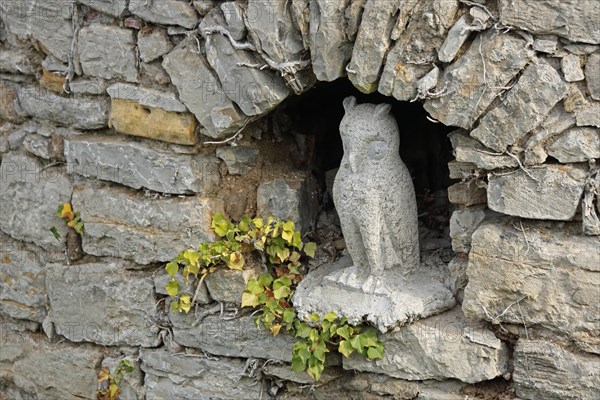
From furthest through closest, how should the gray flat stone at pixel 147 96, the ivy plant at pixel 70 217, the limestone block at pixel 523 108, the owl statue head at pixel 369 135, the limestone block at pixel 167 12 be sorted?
the ivy plant at pixel 70 217, the gray flat stone at pixel 147 96, the limestone block at pixel 167 12, the owl statue head at pixel 369 135, the limestone block at pixel 523 108

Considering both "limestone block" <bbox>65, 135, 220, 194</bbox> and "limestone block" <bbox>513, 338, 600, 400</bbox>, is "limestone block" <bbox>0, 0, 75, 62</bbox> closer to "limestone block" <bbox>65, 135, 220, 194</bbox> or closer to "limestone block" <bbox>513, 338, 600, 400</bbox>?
"limestone block" <bbox>65, 135, 220, 194</bbox>

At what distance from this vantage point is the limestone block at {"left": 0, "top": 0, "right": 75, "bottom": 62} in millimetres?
4254

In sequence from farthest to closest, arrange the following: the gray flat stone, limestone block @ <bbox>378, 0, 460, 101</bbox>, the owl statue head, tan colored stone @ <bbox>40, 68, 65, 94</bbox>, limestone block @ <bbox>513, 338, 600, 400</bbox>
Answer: tan colored stone @ <bbox>40, 68, 65, 94</bbox> → the gray flat stone → the owl statue head → limestone block @ <bbox>513, 338, 600, 400</bbox> → limestone block @ <bbox>378, 0, 460, 101</bbox>

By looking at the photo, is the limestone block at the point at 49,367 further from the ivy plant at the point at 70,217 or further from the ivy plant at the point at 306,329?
the ivy plant at the point at 306,329

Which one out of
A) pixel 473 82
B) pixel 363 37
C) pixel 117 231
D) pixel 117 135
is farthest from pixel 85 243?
pixel 473 82

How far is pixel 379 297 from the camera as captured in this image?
385 cm

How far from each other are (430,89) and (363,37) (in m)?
0.32

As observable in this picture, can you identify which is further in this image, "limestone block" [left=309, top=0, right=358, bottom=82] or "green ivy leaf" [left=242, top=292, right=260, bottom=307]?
"green ivy leaf" [left=242, top=292, right=260, bottom=307]

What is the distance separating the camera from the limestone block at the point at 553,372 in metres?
3.48

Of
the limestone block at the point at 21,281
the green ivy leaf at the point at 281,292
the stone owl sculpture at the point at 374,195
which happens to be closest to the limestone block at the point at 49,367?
the limestone block at the point at 21,281

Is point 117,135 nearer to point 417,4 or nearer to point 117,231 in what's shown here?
point 117,231

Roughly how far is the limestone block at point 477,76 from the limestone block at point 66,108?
1597 mm

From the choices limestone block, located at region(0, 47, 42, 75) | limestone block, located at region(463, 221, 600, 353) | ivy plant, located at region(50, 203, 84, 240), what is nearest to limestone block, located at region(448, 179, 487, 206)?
limestone block, located at region(463, 221, 600, 353)

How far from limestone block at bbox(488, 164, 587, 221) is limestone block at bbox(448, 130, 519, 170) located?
5cm
